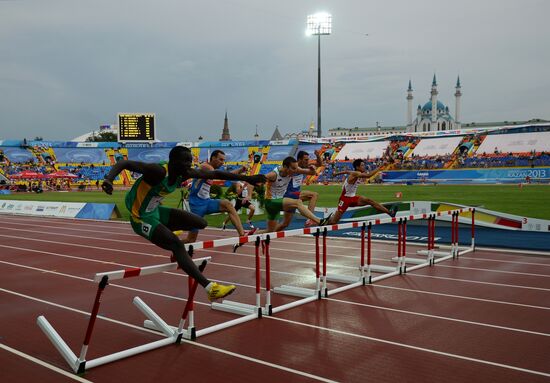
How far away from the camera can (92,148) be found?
64.3 metres

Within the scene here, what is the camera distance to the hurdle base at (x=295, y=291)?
7184 millimetres

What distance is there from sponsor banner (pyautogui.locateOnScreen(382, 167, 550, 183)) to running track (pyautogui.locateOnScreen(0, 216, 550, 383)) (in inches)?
1334

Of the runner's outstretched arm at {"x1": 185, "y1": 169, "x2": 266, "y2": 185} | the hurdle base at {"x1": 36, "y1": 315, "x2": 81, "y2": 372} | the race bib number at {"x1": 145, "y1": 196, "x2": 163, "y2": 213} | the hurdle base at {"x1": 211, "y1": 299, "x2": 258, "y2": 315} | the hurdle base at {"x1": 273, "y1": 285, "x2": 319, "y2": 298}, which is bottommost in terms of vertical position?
the hurdle base at {"x1": 273, "y1": 285, "x2": 319, "y2": 298}

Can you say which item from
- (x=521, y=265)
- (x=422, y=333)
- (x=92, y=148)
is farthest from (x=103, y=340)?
(x=92, y=148)

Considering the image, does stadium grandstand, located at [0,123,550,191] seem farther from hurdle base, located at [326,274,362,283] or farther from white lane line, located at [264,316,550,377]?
white lane line, located at [264,316,550,377]

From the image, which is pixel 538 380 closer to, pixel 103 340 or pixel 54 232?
pixel 103 340

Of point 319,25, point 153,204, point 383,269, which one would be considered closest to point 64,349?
point 153,204

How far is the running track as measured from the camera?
4371 mm

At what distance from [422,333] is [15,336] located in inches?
185

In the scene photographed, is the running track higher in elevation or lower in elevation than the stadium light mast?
lower

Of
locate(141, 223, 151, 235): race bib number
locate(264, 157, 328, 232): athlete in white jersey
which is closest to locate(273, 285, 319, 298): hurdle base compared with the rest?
locate(264, 157, 328, 232): athlete in white jersey

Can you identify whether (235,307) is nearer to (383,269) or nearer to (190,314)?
(190,314)

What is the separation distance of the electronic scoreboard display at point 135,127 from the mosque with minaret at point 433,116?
101 m

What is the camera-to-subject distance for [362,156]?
5856 cm
